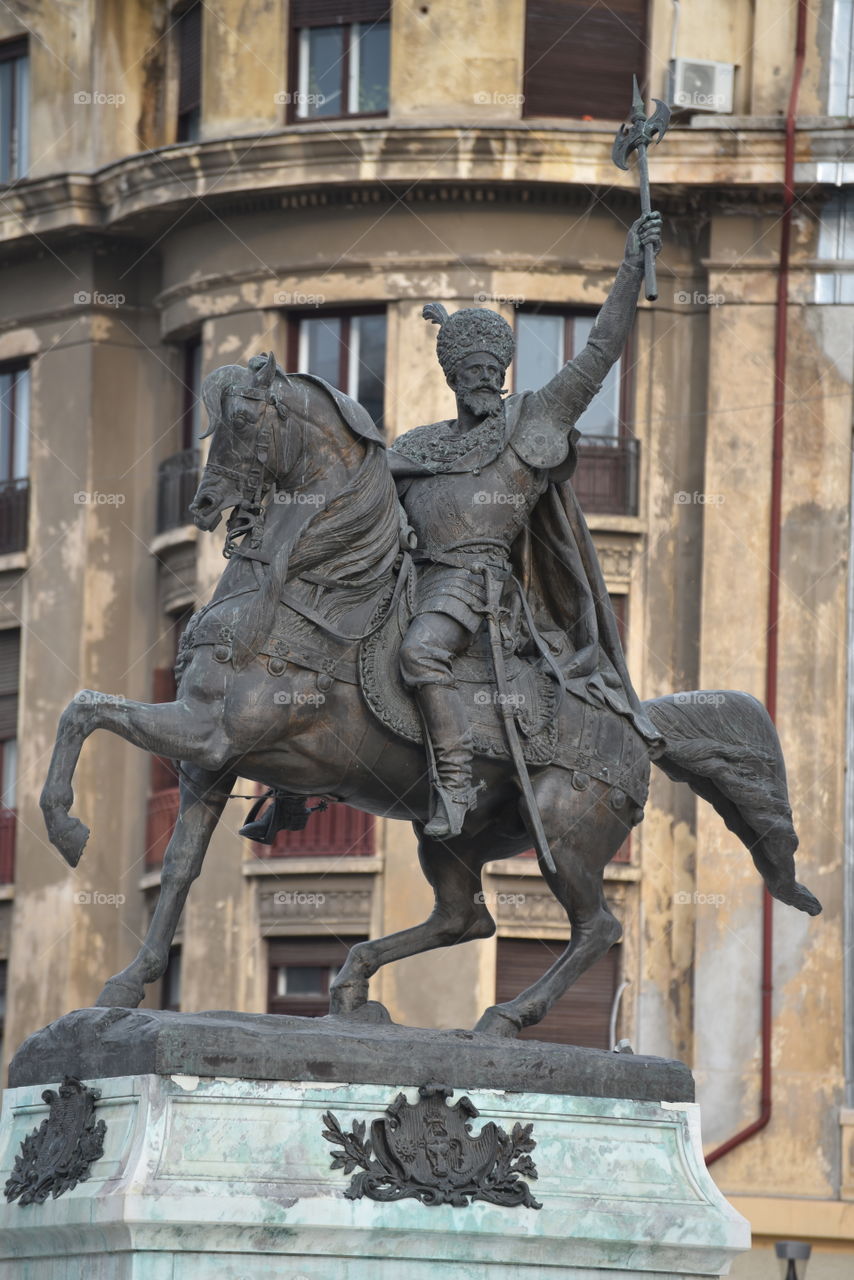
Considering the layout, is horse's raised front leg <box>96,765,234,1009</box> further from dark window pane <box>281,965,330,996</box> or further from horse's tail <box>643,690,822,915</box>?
dark window pane <box>281,965,330,996</box>

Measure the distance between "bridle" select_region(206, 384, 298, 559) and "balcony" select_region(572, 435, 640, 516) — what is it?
66.2 feet

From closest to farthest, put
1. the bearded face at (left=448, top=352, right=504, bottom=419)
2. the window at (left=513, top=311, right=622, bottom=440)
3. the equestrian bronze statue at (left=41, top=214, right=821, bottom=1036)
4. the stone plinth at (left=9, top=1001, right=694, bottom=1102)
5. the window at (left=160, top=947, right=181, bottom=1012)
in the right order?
the stone plinth at (left=9, top=1001, right=694, bottom=1102) → the equestrian bronze statue at (left=41, top=214, right=821, bottom=1036) → the bearded face at (left=448, top=352, right=504, bottom=419) → the window at (left=513, top=311, right=622, bottom=440) → the window at (left=160, top=947, right=181, bottom=1012)

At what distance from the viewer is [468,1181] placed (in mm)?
12820

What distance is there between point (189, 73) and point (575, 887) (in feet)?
76.4

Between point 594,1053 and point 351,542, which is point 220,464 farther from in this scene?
point 594,1053

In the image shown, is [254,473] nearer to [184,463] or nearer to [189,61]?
[184,463]

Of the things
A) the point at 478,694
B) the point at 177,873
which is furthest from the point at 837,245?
the point at 177,873

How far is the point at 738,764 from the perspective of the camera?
1450 cm

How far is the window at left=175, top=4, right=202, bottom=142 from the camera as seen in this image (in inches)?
1401

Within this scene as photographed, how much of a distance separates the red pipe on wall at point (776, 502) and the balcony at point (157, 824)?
22.0ft

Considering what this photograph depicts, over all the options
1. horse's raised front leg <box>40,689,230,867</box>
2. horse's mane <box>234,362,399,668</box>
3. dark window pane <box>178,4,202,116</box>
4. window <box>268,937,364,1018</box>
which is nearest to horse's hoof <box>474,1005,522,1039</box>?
horse's raised front leg <box>40,689,230,867</box>

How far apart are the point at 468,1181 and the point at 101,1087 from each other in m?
1.55

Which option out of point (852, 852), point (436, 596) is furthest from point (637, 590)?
point (436, 596)

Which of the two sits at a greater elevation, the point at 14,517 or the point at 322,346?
the point at 322,346
